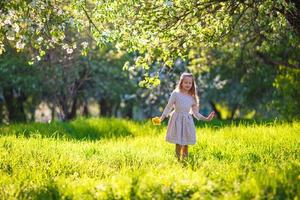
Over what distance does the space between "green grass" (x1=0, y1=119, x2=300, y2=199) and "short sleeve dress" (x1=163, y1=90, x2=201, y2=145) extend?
1.37 feet

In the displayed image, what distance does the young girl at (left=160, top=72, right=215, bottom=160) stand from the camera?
1166 centimetres

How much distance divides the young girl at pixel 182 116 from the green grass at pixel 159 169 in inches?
14.7

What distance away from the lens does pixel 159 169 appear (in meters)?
9.92

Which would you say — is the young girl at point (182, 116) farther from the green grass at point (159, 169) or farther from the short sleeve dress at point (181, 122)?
the green grass at point (159, 169)

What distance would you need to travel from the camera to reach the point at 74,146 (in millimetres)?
13242

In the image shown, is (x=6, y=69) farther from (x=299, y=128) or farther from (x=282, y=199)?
(x=282, y=199)

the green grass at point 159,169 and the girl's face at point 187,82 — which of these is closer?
the green grass at point 159,169

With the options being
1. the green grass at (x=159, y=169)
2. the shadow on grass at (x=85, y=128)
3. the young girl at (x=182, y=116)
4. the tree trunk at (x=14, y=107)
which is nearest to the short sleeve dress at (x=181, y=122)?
the young girl at (x=182, y=116)

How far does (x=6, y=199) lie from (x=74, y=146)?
483 cm

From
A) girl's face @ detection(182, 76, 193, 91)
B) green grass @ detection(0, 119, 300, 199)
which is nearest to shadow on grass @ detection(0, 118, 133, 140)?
green grass @ detection(0, 119, 300, 199)

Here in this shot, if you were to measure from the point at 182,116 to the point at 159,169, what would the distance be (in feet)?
7.04

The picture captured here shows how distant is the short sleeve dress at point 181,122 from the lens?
11.6m

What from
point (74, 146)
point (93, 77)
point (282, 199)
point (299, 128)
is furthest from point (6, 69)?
point (282, 199)

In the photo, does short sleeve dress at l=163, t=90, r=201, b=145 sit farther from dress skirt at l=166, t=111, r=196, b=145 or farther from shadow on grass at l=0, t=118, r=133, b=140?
shadow on grass at l=0, t=118, r=133, b=140
